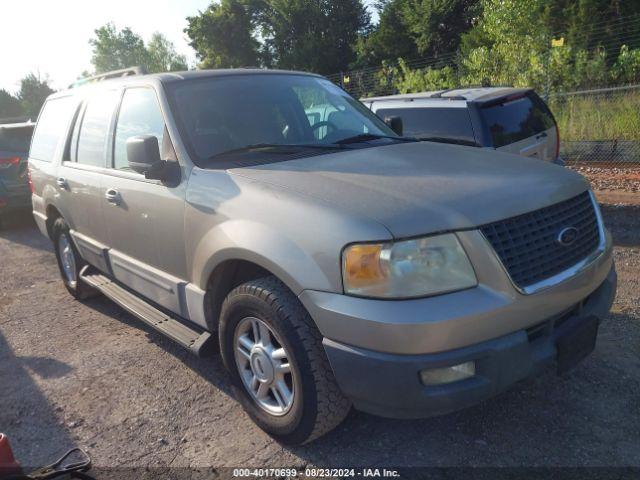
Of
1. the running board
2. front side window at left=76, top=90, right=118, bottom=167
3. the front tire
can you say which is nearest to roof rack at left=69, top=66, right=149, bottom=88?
front side window at left=76, top=90, right=118, bottom=167

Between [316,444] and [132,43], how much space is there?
11019 cm

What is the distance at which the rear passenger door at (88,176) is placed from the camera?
409 cm

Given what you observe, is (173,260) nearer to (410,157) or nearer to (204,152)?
(204,152)

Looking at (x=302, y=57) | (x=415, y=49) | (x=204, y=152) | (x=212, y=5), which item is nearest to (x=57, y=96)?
(x=204, y=152)

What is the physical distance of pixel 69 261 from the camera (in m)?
5.35

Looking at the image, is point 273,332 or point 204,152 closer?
point 273,332

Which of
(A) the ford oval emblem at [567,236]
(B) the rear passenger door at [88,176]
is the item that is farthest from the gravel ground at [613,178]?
(B) the rear passenger door at [88,176]

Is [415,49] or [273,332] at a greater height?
[415,49]

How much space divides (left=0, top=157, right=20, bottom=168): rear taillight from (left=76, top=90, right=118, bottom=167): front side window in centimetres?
504

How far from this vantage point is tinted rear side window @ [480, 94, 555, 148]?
6066 mm

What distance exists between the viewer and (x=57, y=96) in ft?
18.0

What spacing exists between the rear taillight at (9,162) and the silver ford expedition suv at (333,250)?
5.70 meters

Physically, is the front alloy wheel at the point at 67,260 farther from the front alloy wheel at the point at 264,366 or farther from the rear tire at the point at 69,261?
the front alloy wheel at the point at 264,366

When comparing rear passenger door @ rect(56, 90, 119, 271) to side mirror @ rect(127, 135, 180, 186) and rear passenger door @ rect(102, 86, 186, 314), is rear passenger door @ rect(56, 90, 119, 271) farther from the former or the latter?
side mirror @ rect(127, 135, 180, 186)
